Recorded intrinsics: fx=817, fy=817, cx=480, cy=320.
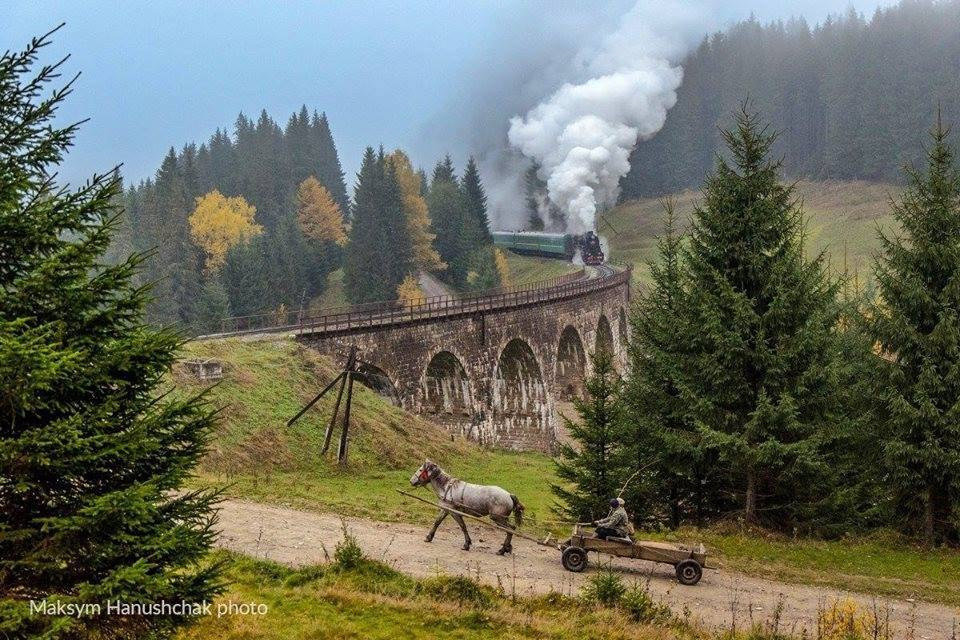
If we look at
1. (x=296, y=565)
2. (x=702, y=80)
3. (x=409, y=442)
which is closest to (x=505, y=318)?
(x=409, y=442)

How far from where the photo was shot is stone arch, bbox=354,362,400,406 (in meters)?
38.1

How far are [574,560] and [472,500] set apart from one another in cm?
230

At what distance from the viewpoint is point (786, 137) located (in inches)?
5723

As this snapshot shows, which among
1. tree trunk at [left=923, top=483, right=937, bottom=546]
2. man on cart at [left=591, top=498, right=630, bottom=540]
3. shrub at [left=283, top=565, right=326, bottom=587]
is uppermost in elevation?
man on cart at [left=591, top=498, right=630, bottom=540]

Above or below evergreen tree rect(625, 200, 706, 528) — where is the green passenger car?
above

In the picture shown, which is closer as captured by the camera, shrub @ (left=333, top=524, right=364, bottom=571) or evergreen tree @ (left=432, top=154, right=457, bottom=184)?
shrub @ (left=333, top=524, right=364, bottom=571)

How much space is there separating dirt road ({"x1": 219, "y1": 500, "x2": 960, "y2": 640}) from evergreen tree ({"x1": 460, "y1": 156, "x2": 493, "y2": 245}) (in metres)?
80.4

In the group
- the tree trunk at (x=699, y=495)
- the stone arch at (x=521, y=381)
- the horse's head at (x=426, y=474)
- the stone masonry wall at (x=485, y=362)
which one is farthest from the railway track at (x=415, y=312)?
the tree trunk at (x=699, y=495)

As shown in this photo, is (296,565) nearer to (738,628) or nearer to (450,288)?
(738,628)

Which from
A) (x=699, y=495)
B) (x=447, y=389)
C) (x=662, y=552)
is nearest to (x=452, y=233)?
(x=447, y=389)

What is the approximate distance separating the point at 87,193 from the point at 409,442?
82.6 feet

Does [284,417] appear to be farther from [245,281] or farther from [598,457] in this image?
[245,281]

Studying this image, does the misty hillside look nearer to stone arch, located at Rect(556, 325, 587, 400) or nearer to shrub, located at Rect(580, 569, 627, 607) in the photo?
stone arch, located at Rect(556, 325, 587, 400)

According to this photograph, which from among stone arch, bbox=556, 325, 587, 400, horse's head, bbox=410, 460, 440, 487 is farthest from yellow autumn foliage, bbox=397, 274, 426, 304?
horse's head, bbox=410, 460, 440, 487
